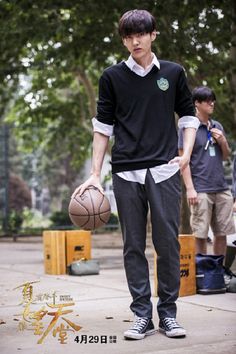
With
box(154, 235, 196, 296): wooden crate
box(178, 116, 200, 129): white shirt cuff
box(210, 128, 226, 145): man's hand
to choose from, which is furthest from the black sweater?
box(210, 128, 226, 145): man's hand

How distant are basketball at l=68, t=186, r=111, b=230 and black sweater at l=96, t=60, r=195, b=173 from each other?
247 millimetres

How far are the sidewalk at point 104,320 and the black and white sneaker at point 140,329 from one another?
5 cm

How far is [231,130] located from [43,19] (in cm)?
460

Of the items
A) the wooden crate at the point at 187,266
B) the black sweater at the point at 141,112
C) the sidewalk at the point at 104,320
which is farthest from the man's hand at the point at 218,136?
the black sweater at the point at 141,112

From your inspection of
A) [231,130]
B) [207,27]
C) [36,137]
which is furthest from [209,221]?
[36,137]

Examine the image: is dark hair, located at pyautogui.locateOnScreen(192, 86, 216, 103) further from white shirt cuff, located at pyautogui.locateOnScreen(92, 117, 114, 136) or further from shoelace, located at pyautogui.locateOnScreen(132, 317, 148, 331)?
shoelace, located at pyautogui.locateOnScreen(132, 317, 148, 331)

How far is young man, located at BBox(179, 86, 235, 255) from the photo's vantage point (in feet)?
24.8

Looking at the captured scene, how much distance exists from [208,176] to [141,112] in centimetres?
278

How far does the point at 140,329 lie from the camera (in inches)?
197

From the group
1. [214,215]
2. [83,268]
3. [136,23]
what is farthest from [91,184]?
[83,268]

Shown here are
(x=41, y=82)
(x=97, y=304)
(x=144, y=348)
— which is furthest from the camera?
(x=41, y=82)

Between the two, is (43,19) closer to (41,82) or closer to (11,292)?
(41,82)

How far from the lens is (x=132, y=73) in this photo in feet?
16.5

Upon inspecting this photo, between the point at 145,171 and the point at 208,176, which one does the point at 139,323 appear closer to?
the point at 145,171
